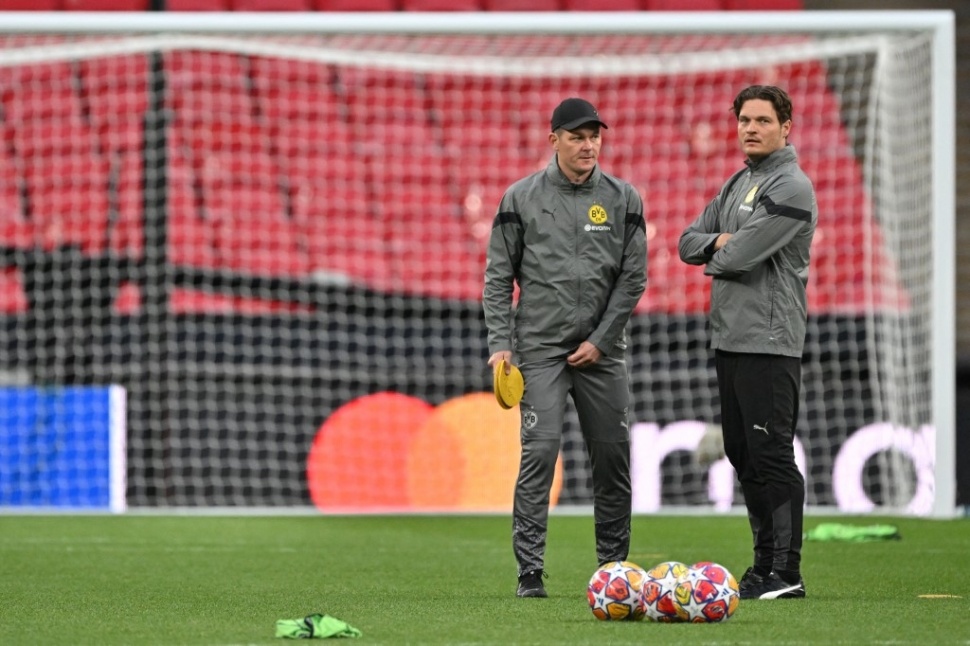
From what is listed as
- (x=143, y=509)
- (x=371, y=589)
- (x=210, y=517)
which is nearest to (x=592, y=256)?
(x=371, y=589)

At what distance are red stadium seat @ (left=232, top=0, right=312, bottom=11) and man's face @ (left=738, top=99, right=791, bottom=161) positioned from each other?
7622 mm

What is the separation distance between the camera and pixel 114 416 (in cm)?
936

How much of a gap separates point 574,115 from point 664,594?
155 centimetres

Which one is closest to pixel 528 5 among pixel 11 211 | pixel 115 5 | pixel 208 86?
pixel 208 86

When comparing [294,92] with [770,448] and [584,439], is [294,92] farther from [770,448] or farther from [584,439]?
[770,448]

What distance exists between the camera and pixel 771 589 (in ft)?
16.1

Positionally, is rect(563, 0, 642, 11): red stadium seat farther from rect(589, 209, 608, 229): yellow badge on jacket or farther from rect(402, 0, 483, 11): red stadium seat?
rect(589, 209, 608, 229): yellow badge on jacket

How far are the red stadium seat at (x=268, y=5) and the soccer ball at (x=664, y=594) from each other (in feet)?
27.8

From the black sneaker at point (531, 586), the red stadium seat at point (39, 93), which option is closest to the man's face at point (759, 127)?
the black sneaker at point (531, 586)

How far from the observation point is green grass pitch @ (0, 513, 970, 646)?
4.12 meters

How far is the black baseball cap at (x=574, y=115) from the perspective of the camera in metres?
5.07

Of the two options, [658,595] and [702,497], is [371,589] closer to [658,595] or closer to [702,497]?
[658,595]

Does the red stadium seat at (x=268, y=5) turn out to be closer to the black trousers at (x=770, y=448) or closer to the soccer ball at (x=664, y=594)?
the black trousers at (x=770, y=448)

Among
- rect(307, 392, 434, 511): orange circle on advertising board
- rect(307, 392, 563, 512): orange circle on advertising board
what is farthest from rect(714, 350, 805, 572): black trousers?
rect(307, 392, 434, 511): orange circle on advertising board
